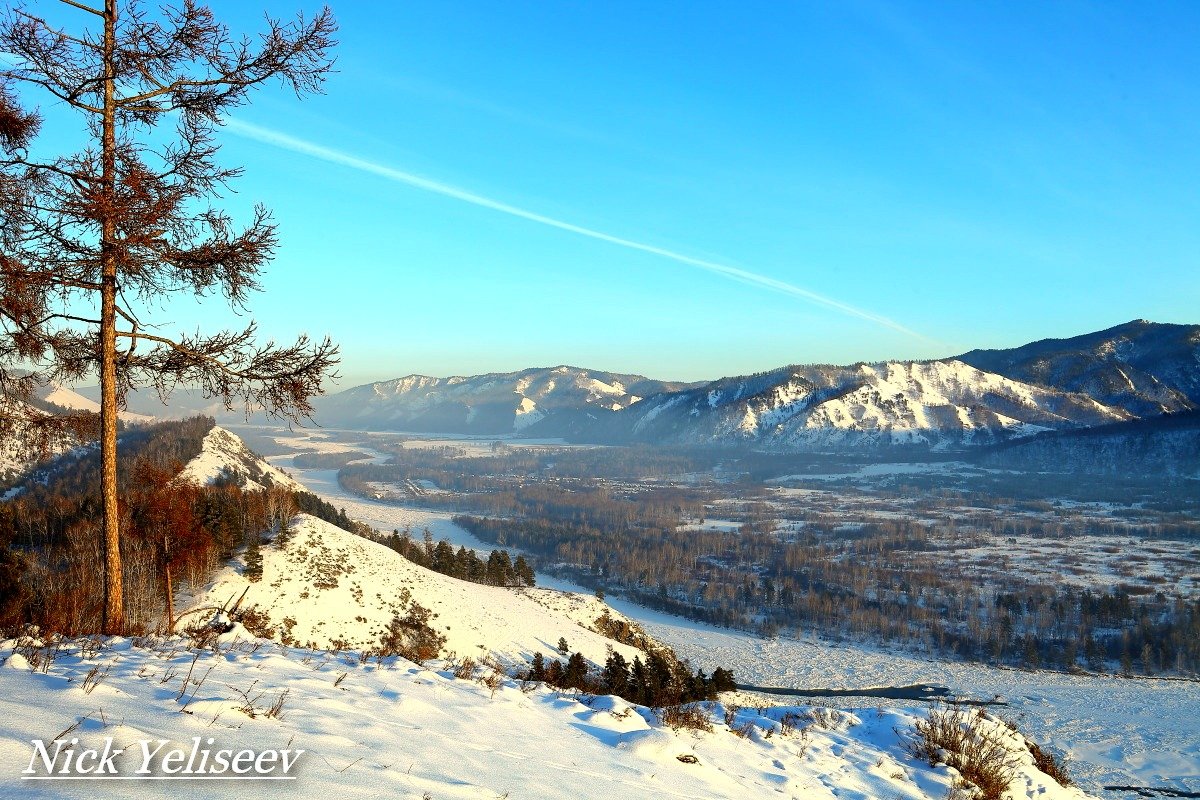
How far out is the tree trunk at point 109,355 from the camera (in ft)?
30.7

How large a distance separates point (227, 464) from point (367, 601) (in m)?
91.3

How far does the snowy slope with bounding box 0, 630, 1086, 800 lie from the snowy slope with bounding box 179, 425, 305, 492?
100849 mm

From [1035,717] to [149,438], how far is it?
474 feet

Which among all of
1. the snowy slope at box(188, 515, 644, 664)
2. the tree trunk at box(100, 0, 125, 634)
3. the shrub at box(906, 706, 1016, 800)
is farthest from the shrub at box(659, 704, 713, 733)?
the snowy slope at box(188, 515, 644, 664)

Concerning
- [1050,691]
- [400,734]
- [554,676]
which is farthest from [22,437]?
[1050,691]

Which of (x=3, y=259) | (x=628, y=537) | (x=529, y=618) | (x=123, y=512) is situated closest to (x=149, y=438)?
(x=628, y=537)

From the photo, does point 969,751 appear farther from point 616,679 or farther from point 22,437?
point 616,679

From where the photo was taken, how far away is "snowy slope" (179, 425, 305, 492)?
105 metres

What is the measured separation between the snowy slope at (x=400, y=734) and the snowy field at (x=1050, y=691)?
42.7 meters

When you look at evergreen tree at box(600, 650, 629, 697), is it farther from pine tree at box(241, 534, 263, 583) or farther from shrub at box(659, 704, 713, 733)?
pine tree at box(241, 534, 263, 583)

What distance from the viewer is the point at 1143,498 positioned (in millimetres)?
172250

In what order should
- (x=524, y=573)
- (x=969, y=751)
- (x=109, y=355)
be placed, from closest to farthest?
1. (x=109, y=355)
2. (x=969, y=751)
3. (x=524, y=573)

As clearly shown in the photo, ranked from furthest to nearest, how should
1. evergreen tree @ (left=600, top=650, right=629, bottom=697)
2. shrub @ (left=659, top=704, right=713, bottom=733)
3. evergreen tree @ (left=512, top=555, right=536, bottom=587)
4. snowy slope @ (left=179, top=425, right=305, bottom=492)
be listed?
snowy slope @ (left=179, top=425, right=305, bottom=492), evergreen tree @ (left=512, top=555, right=536, bottom=587), evergreen tree @ (left=600, top=650, right=629, bottom=697), shrub @ (left=659, top=704, right=713, bottom=733)

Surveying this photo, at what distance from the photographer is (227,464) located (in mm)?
116125
